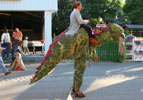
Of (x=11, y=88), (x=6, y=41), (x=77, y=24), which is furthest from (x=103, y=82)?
(x=6, y=41)

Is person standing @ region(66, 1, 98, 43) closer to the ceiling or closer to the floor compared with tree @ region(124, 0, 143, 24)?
closer to the floor

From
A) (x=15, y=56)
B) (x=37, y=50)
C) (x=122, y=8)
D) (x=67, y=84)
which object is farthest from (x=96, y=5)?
(x=67, y=84)

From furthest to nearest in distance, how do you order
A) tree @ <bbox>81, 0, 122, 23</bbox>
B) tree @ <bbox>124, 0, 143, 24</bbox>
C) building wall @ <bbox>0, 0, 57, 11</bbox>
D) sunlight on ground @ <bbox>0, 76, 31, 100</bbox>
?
tree @ <bbox>81, 0, 122, 23</bbox>, tree @ <bbox>124, 0, 143, 24</bbox>, building wall @ <bbox>0, 0, 57, 11</bbox>, sunlight on ground @ <bbox>0, 76, 31, 100</bbox>

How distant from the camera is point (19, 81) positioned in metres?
7.47

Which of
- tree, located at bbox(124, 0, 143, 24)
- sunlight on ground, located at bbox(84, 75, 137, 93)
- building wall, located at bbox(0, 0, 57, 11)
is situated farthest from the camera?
tree, located at bbox(124, 0, 143, 24)

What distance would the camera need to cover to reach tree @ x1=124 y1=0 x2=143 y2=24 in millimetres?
34562

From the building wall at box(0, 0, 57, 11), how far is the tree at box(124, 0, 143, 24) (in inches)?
967

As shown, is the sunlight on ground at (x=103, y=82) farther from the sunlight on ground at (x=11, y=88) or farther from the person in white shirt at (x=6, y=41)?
the person in white shirt at (x=6, y=41)

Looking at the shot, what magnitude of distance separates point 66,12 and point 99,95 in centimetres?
2856

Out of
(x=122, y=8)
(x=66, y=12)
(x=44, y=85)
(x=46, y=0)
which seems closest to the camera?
(x=44, y=85)

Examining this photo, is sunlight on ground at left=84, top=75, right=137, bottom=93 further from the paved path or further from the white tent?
the white tent

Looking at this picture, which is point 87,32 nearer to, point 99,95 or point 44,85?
point 99,95

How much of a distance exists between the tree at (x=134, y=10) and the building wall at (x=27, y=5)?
80.6ft

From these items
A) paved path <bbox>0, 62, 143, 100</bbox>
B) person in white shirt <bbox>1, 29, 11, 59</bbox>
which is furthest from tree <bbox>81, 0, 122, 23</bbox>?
paved path <bbox>0, 62, 143, 100</bbox>
